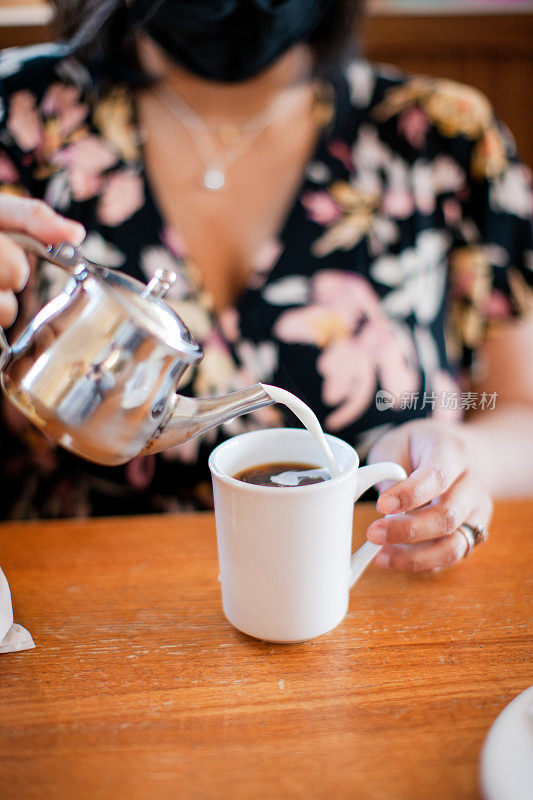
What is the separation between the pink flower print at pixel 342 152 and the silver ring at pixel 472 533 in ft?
1.72

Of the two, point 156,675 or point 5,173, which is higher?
point 5,173

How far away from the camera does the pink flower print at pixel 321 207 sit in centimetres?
85

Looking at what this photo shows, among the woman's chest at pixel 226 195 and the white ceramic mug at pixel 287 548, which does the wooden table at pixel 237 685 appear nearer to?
the white ceramic mug at pixel 287 548

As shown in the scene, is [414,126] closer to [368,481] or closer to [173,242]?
[173,242]

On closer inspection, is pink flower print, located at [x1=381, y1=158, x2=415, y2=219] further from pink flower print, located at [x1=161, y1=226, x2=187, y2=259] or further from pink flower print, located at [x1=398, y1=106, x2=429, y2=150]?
pink flower print, located at [x1=161, y1=226, x2=187, y2=259]

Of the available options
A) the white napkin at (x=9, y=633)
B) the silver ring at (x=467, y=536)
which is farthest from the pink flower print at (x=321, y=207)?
the white napkin at (x=9, y=633)

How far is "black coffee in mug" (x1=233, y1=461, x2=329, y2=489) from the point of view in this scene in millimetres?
483

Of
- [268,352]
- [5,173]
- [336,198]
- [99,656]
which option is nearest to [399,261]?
[336,198]

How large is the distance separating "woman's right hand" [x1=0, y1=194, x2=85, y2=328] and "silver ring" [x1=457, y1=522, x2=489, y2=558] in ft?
1.27

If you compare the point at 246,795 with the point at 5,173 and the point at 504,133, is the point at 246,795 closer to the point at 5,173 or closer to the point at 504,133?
the point at 5,173

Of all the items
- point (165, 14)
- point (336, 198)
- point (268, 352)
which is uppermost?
point (165, 14)

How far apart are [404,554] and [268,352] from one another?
0.34 meters

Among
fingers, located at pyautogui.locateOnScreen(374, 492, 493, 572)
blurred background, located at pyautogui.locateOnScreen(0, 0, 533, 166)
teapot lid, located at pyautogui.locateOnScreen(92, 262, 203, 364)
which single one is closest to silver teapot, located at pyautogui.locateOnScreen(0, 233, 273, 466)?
teapot lid, located at pyautogui.locateOnScreen(92, 262, 203, 364)

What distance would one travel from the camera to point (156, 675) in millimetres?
443
